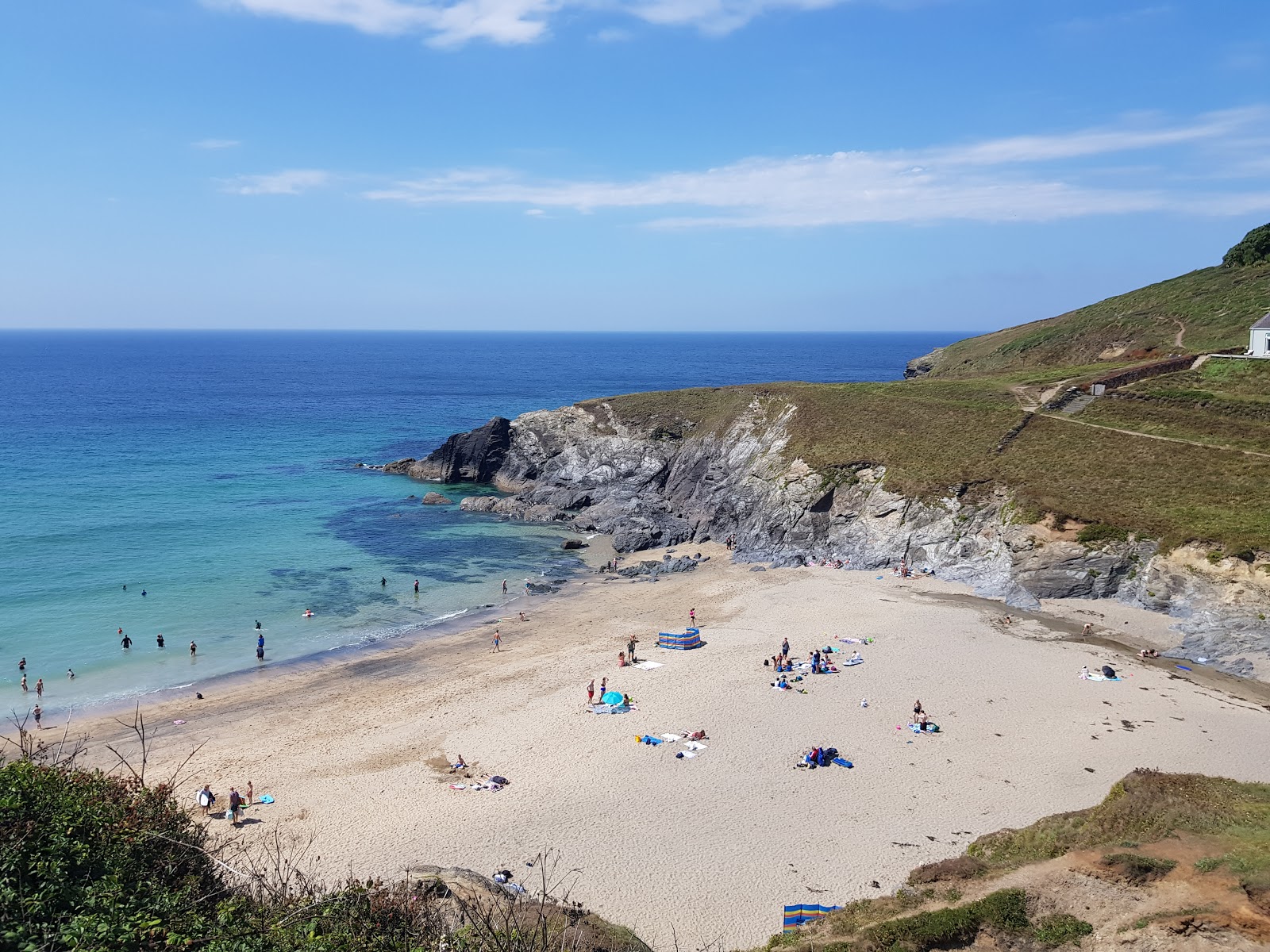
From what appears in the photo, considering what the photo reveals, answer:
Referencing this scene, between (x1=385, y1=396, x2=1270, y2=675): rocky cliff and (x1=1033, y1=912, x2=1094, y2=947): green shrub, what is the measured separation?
26858 mm

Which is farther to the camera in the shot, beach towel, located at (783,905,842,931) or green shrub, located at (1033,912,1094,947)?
beach towel, located at (783,905,842,931)

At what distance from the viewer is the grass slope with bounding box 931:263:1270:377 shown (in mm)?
76250

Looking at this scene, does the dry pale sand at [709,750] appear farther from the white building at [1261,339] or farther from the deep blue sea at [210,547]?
the white building at [1261,339]

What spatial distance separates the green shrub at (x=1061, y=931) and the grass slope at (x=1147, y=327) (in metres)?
71.7

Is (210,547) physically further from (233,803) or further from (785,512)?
(785,512)

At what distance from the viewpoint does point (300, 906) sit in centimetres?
1328

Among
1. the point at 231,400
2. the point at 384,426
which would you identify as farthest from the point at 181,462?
the point at 231,400

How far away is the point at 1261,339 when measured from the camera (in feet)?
208

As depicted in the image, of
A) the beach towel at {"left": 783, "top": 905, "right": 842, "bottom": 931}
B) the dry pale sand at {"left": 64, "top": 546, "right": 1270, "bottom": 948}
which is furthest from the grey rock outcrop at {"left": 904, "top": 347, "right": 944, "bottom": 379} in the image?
the beach towel at {"left": 783, "top": 905, "right": 842, "bottom": 931}

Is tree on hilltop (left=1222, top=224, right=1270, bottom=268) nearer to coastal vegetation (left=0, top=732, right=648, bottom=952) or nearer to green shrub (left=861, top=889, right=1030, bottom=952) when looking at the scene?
green shrub (left=861, top=889, right=1030, bottom=952)

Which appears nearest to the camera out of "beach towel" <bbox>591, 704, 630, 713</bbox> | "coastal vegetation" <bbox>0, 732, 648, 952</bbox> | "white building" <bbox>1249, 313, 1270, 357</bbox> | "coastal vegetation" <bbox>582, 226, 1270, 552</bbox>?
"coastal vegetation" <bbox>0, 732, 648, 952</bbox>

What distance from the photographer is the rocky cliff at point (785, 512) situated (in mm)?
41100

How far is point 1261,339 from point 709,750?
62480 mm

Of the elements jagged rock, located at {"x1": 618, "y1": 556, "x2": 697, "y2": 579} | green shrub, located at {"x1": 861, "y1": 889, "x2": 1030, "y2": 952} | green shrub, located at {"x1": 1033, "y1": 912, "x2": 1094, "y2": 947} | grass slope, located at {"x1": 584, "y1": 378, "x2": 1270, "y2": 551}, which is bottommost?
jagged rock, located at {"x1": 618, "y1": 556, "x2": 697, "y2": 579}
